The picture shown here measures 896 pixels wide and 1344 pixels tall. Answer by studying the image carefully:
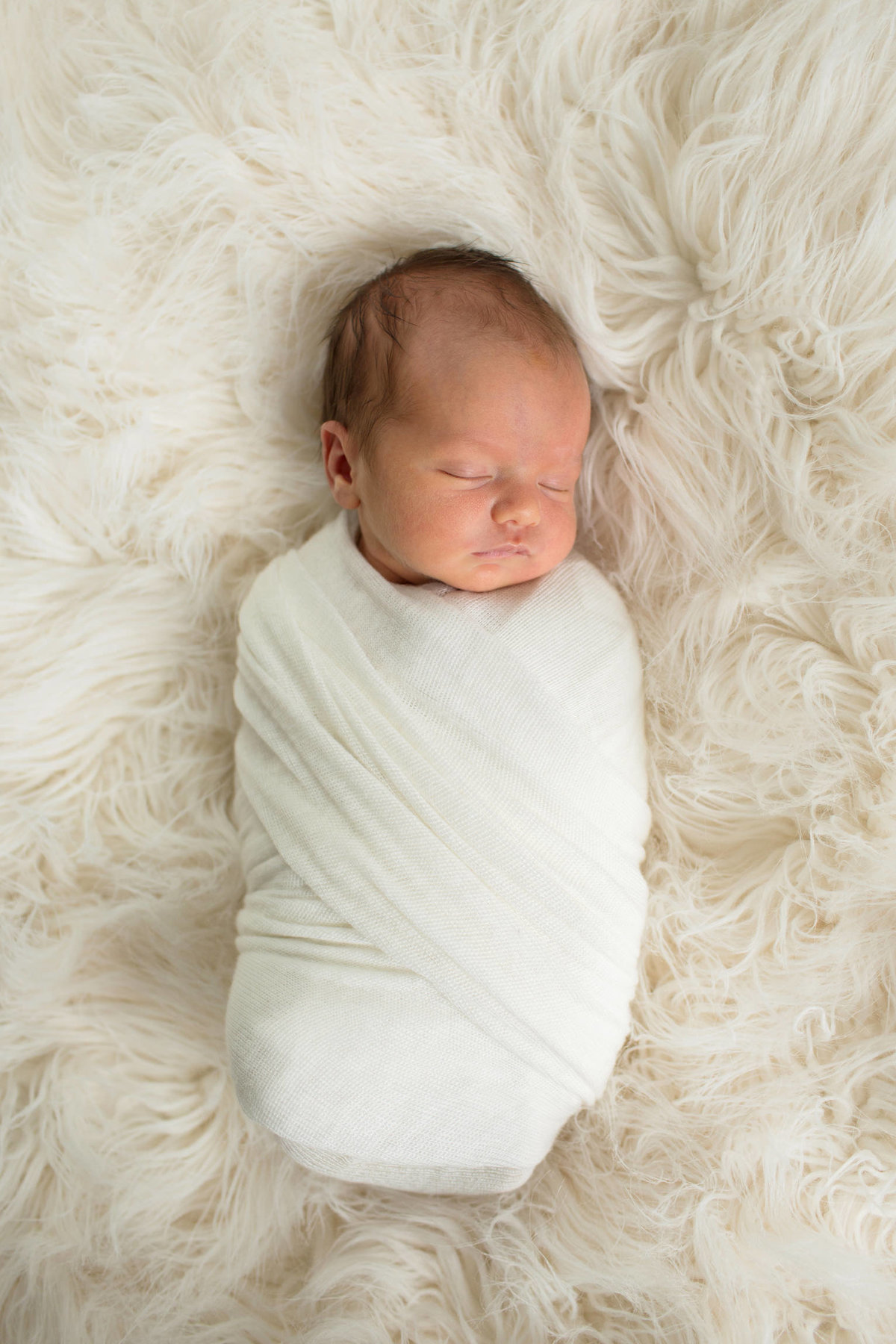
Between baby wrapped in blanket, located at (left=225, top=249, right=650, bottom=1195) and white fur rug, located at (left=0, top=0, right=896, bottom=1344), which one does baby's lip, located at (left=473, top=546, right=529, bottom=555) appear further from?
white fur rug, located at (left=0, top=0, right=896, bottom=1344)

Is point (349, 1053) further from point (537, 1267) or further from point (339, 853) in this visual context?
point (537, 1267)

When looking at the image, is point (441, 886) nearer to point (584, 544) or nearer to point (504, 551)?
point (504, 551)

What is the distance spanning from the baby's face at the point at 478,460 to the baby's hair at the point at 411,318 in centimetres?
2

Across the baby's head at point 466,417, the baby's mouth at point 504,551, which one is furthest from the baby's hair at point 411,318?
the baby's mouth at point 504,551

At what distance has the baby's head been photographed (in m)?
1.05

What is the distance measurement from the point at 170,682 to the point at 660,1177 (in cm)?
86

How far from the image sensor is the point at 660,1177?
104 centimetres

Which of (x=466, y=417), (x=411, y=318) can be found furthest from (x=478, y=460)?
(x=411, y=318)

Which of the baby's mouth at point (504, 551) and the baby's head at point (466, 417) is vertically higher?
the baby's head at point (466, 417)

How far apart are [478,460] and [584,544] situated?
0.84ft

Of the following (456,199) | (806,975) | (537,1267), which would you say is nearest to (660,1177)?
(537,1267)

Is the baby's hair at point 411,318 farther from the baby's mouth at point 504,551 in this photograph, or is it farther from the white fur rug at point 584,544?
the baby's mouth at point 504,551

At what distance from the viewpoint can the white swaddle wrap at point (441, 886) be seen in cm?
101

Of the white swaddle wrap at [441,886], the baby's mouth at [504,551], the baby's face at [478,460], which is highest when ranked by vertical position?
the baby's face at [478,460]
